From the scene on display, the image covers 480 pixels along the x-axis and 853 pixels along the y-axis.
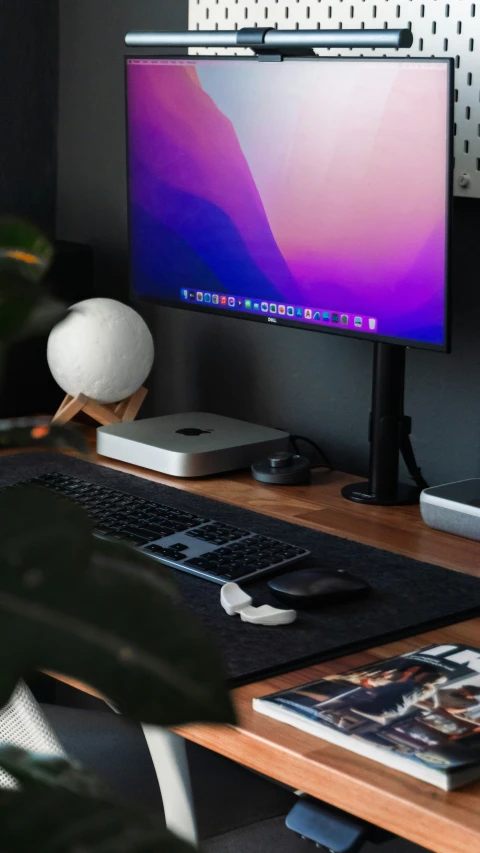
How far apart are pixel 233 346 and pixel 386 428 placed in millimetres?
480

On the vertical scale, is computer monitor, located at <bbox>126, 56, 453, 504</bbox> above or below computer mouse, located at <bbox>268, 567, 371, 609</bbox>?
above

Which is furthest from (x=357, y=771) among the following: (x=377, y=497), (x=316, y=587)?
(x=377, y=497)

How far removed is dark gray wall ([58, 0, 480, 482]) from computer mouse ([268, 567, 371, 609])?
51cm

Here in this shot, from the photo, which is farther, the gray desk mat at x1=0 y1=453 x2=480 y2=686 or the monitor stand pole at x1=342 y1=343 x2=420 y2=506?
the monitor stand pole at x1=342 y1=343 x2=420 y2=506

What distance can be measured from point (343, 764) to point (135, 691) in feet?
2.05

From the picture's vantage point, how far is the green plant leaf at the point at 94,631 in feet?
0.61

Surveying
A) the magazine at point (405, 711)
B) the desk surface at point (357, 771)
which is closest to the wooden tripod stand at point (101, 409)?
the desk surface at point (357, 771)

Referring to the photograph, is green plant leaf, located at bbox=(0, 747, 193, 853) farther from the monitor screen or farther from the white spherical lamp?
the white spherical lamp

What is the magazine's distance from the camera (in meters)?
0.76

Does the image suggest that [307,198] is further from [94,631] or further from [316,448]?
[94,631]

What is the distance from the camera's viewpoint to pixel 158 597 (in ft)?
0.64

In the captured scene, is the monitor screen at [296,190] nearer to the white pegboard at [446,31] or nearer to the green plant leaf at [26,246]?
the white pegboard at [446,31]

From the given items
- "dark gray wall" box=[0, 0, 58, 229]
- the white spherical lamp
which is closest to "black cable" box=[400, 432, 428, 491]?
the white spherical lamp

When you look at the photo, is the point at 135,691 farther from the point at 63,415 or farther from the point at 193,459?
the point at 63,415
